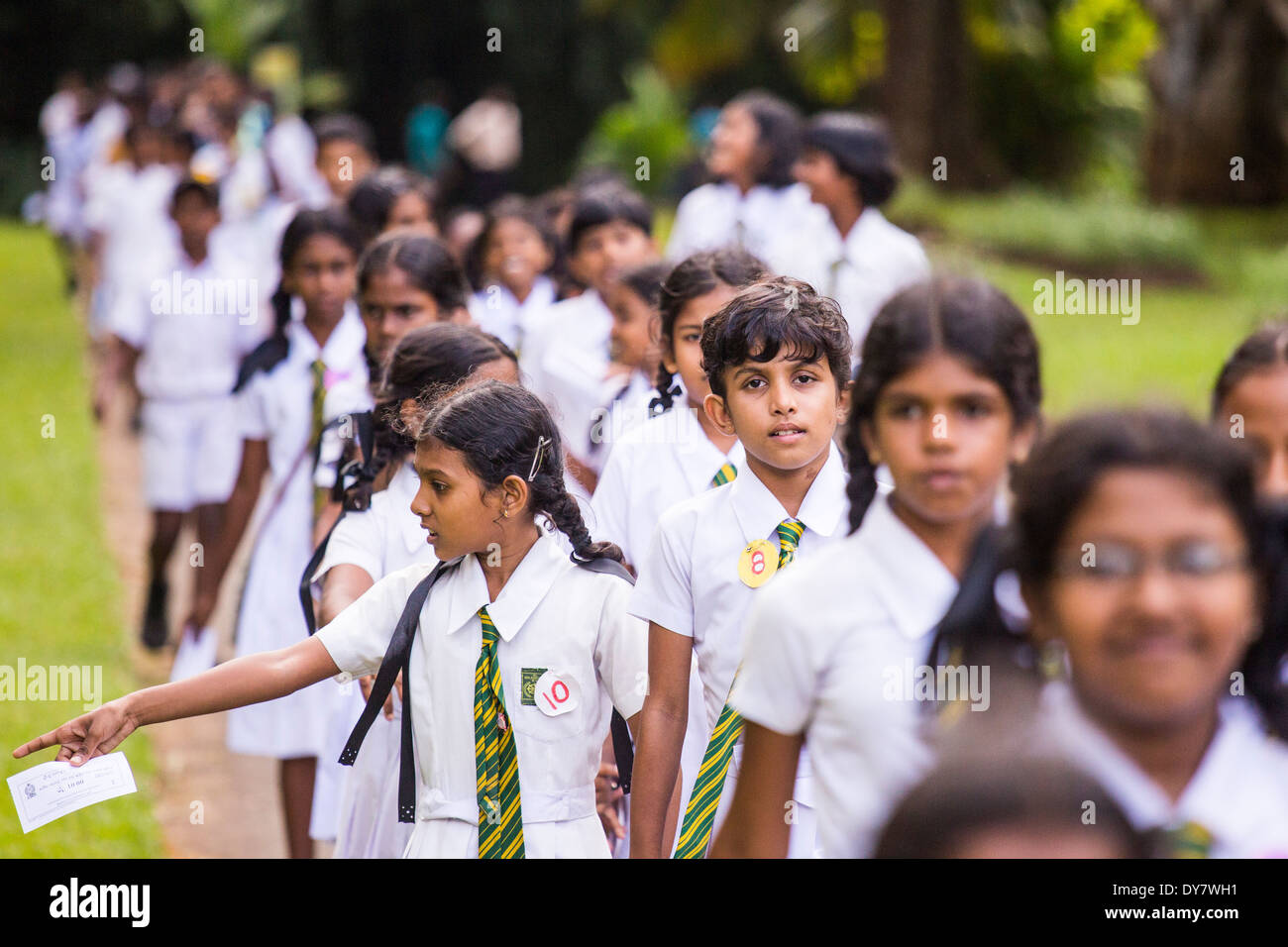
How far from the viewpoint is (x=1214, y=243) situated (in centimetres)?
1608

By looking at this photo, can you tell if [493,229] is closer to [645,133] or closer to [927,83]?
[927,83]

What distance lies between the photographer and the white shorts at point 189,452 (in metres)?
7.02

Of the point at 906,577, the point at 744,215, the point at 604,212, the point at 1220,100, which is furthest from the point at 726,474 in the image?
the point at 1220,100

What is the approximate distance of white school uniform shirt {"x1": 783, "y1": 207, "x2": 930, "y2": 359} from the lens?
577 cm

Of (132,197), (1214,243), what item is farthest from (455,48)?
(132,197)

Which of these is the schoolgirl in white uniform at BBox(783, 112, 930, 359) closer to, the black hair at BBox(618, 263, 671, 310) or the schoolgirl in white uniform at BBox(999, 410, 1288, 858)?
the black hair at BBox(618, 263, 671, 310)

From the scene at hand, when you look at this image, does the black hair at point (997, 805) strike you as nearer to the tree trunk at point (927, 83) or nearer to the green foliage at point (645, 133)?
the tree trunk at point (927, 83)

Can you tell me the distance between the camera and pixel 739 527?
2.87m

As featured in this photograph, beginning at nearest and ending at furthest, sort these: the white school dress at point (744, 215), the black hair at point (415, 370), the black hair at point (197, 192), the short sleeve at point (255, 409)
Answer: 1. the black hair at point (415, 370)
2. the short sleeve at point (255, 409)
3. the black hair at point (197, 192)
4. the white school dress at point (744, 215)

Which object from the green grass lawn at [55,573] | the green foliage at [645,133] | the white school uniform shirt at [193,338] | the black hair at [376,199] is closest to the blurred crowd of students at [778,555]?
the green grass lawn at [55,573]

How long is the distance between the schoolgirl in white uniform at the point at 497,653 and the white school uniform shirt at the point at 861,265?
9.66 ft

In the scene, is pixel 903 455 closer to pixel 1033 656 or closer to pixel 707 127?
pixel 1033 656

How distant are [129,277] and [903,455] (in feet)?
28.5

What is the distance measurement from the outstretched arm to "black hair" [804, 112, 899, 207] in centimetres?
370
